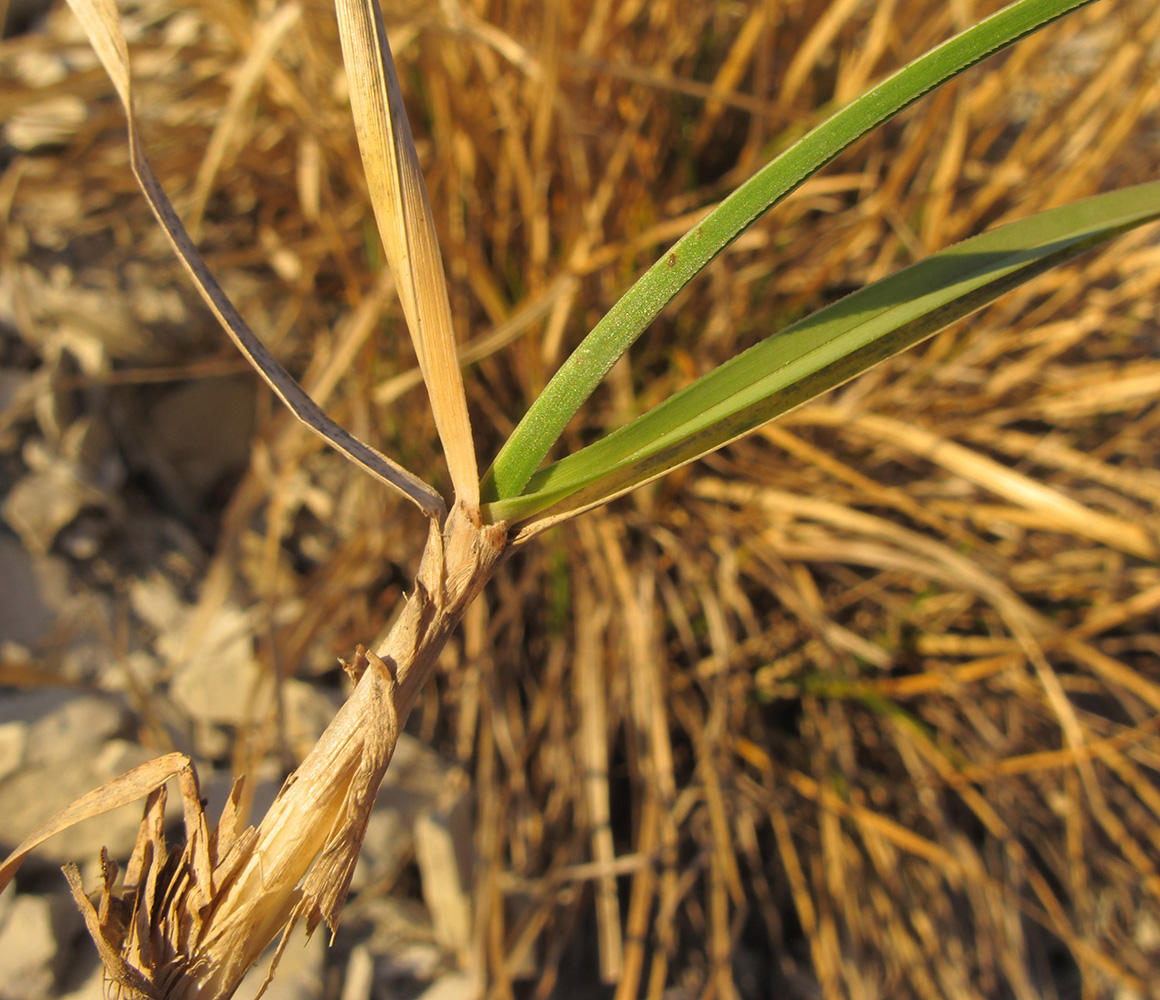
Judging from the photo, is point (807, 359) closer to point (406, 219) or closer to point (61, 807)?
point (406, 219)

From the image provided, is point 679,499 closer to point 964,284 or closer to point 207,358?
point 207,358

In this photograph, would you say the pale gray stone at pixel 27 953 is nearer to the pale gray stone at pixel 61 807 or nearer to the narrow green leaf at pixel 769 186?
the pale gray stone at pixel 61 807

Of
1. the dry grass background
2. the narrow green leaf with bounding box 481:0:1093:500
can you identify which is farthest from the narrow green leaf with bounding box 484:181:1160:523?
the dry grass background

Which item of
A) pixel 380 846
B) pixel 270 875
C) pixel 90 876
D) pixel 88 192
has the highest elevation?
pixel 88 192

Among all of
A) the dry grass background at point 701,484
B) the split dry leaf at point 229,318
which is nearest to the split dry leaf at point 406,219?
the split dry leaf at point 229,318

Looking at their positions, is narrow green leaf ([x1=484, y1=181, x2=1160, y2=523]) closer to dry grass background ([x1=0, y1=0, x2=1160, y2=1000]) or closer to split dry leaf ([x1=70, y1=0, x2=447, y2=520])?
split dry leaf ([x1=70, y1=0, x2=447, y2=520])

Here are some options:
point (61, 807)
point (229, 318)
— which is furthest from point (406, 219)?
point (61, 807)

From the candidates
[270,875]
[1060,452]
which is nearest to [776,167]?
[270,875]
